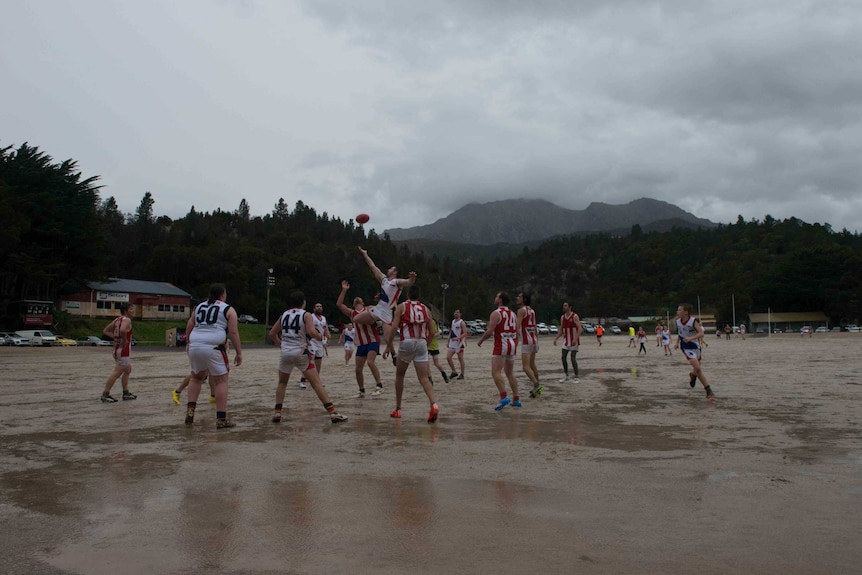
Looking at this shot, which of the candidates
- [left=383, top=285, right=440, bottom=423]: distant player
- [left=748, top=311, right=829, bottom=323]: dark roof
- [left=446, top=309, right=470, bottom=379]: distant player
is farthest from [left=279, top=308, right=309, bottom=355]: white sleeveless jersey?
[left=748, top=311, right=829, bottom=323]: dark roof

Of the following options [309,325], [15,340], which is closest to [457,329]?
[309,325]

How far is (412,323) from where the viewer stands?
9133mm

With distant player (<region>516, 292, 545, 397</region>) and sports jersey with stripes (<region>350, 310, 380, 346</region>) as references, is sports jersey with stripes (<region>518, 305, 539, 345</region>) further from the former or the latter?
sports jersey with stripes (<region>350, 310, 380, 346</region>)

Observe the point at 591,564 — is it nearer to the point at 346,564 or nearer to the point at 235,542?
the point at 346,564

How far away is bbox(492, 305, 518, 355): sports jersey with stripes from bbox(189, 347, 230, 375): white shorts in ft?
15.0

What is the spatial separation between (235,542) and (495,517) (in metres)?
1.80

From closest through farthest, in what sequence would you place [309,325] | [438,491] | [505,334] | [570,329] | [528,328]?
[438,491], [309,325], [505,334], [528,328], [570,329]

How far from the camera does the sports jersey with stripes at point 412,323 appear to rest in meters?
9.12

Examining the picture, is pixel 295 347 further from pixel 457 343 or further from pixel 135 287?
pixel 135 287

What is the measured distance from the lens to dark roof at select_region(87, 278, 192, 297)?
77.6m

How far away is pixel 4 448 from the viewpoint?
6.97m

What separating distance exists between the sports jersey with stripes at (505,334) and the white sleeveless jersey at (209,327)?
15.0ft

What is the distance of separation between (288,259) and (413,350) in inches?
3972

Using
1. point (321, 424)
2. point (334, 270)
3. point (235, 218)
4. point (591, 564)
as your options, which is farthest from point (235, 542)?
point (235, 218)
